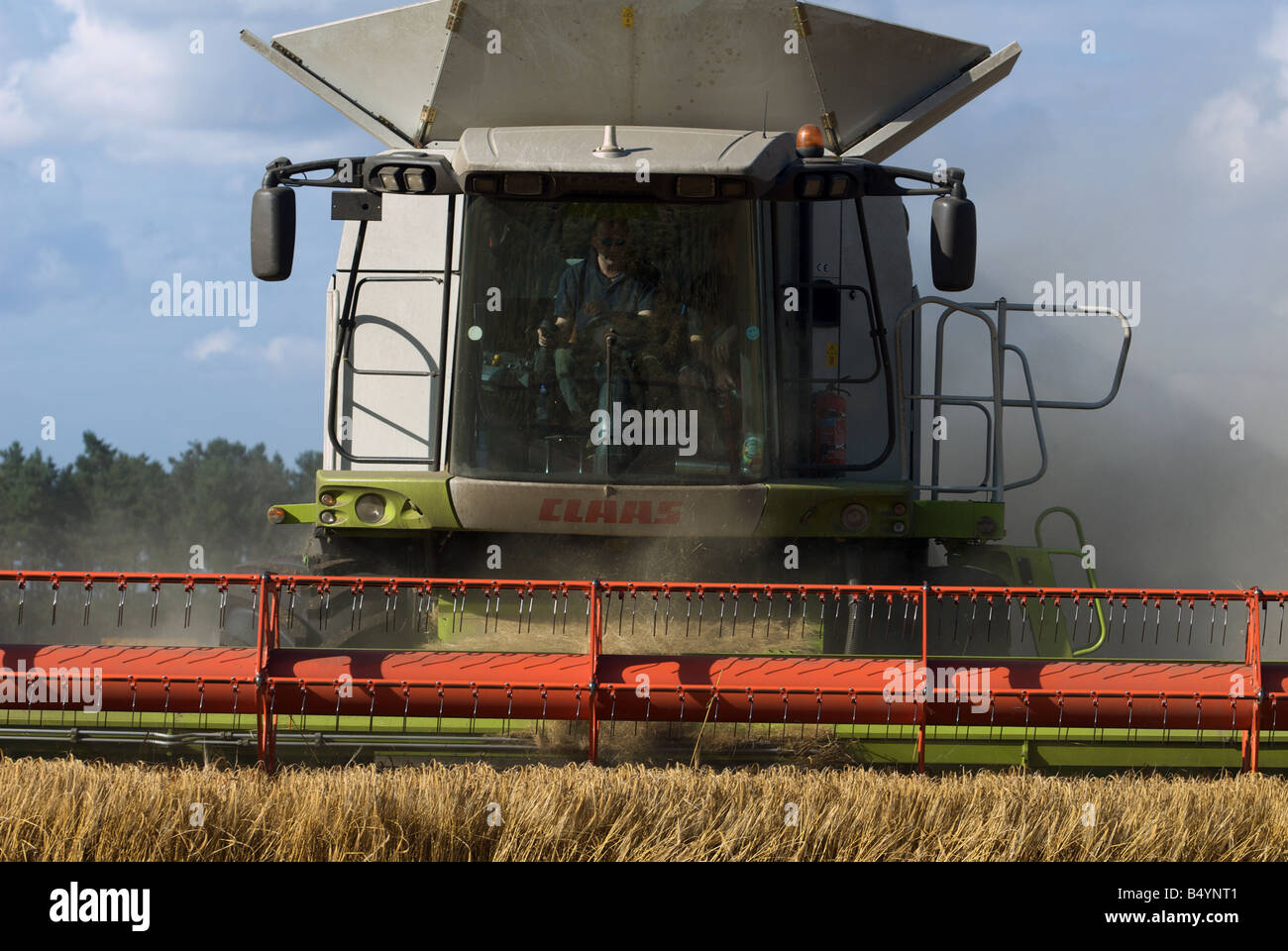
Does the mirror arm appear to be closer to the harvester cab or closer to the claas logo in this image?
the harvester cab

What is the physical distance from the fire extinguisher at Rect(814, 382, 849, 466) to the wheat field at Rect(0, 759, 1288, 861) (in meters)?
2.18

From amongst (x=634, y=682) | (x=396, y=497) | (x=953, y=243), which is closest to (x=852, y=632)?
(x=634, y=682)

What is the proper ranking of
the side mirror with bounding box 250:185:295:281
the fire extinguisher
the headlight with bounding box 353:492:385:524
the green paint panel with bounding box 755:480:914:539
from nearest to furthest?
the side mirror with bounding box 250:185:295:281 → the green paint panel with bounding box 755:480:914:539 → the headlight with bounding box 353:492:385:524 → the fire extinguisher

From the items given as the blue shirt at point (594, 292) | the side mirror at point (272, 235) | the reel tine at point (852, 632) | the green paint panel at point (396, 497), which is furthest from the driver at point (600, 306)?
the reel tine at point (852, 632)

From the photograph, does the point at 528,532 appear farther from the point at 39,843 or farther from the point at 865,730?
the point at 39,843

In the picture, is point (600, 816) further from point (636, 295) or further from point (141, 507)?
point (141, 507)

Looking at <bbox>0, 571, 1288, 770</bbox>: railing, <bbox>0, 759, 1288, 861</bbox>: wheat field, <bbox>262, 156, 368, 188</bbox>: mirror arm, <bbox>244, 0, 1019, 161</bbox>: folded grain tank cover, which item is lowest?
<bbox>0, 759, 1288, 861</bbox>: wheat field

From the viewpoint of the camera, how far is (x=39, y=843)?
3.74 m

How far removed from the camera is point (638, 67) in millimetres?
6184

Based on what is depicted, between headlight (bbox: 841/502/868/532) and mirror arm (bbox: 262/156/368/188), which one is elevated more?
mirror arm (bbox: 262/156/368/188)

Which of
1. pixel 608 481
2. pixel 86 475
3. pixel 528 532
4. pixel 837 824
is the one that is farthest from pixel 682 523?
pixel 86 475

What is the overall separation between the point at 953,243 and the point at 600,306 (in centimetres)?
150

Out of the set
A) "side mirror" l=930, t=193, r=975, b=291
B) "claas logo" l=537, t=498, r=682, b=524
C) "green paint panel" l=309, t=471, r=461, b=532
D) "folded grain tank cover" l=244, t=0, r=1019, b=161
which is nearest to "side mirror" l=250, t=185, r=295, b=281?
"green paint panel" l=309, t=471, r=461, b=532

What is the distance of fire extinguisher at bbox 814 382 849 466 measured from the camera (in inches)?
252
